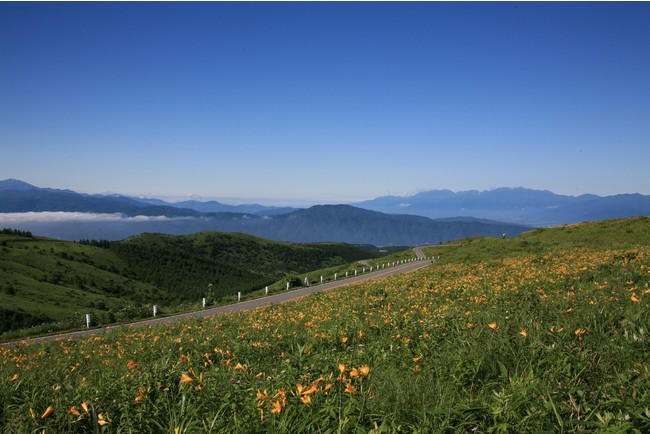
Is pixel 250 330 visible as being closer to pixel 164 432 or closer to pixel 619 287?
pixel 164 432

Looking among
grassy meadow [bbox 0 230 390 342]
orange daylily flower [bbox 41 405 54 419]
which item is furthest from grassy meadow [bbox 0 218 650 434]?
grassy meadow [bbox 0 230 390 342]

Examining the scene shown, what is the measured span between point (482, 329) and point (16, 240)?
166673 millimetres

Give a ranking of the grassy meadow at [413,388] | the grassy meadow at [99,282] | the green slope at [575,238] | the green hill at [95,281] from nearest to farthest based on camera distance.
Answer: the grassy meadow at [413,388], the grassy meadow at [99,282], the green slope at [575,238], the green hill at [95,281]

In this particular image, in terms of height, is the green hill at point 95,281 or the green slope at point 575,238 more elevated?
the green slope at point 575,238

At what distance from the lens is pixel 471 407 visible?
3.07 meters

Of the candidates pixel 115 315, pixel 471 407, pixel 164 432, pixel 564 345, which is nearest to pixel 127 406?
pixel 164 432

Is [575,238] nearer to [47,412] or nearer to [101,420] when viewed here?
[101,420]

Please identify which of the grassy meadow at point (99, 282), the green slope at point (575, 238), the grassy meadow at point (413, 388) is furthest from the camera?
the green slope at point (575, 238)

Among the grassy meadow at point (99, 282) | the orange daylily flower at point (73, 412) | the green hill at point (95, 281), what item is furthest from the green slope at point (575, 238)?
the orange daylily flower at point (73, 412)

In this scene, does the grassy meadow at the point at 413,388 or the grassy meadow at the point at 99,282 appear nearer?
the grassy meadow at the point at 413,388

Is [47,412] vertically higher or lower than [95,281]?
higher

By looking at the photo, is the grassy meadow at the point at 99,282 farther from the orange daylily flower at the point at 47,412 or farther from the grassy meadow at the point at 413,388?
the orange daylily flower at the point at 47,412

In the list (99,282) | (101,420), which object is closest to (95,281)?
(99,282)

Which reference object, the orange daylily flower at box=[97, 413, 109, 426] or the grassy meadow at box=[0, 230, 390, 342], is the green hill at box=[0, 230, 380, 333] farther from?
the orange daylily flower at box=[97, 413, 109, 426]
